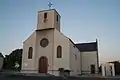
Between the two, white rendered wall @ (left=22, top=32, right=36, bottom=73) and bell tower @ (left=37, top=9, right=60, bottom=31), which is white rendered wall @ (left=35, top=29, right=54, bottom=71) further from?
bell tower @ (left=37, top=9, right=60, bottom=31)

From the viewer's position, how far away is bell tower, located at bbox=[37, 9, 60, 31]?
25.3 m

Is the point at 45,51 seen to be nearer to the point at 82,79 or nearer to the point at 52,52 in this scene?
the point at 52,52

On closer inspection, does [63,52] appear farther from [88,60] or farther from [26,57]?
[88,60]

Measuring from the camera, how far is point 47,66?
23.4 metres

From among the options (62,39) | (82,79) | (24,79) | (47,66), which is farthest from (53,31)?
(24,79)

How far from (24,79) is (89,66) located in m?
28.4

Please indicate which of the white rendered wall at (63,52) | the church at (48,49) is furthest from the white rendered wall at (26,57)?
the white rendered wall at (63,52)

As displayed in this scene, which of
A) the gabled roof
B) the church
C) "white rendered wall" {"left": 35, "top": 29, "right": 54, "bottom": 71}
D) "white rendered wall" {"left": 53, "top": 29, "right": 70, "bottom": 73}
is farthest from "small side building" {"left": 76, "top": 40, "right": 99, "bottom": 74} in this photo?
"white rendered wall" {"left": 35, "top": 29, "right": 54, "bottom": 71}

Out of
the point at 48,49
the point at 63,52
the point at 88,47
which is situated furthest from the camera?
the point at 88,47

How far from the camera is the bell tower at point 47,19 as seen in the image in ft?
83.0

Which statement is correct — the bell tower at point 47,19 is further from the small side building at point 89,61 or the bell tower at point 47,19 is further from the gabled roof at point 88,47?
the gabled roof at point 88,47

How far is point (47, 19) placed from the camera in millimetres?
25766

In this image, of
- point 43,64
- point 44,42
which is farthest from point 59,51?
point 43,64

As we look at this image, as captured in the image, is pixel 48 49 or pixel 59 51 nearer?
pixel 59 51
